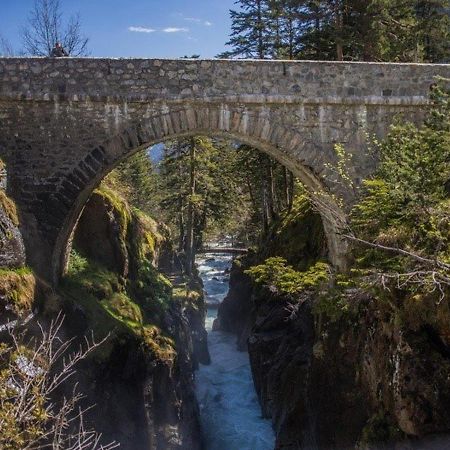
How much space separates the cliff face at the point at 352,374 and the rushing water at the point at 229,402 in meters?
0.71

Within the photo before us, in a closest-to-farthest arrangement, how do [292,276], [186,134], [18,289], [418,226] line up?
[418,226] → [18,289] → [292,276] → [186,134]

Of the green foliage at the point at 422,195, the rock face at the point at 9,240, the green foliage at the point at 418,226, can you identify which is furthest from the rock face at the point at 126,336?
the green foliage at the point at 422,195

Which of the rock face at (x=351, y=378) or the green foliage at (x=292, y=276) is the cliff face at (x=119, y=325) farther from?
the green foliage at (x=292, y=276)

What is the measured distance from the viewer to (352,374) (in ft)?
30.5

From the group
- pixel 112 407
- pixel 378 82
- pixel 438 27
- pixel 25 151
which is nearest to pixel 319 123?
pixel 378 82

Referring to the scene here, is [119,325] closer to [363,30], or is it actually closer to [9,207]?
[9,207]

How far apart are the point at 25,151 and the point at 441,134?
8225 millimetres

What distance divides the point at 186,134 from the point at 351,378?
19.8ft

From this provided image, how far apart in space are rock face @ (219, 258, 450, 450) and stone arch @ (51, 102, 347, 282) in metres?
2.63

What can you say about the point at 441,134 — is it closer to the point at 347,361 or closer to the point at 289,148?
the point at 289,148

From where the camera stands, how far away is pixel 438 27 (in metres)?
18.2

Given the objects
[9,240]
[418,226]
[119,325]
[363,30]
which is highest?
[363,30]

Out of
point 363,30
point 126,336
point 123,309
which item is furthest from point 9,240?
point 363,30

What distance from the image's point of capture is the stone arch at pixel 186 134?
33.8 feet
